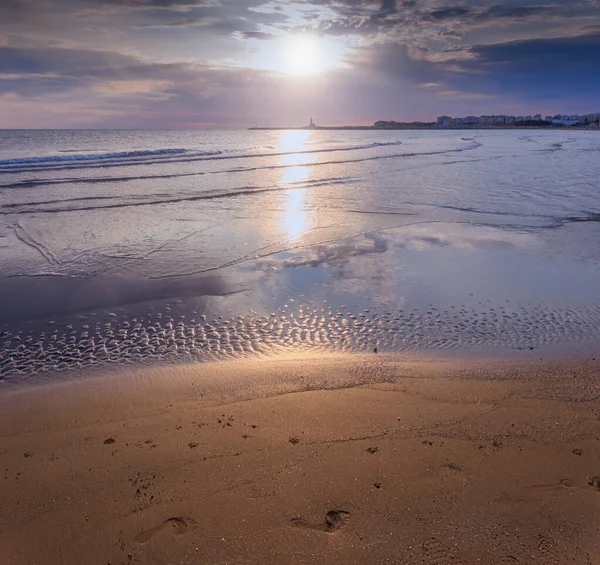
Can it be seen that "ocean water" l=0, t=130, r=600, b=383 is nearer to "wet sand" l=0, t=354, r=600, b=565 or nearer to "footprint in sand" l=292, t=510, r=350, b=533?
"wet sand" l=0, t=354, r=600, b=565

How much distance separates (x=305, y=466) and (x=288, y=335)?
8.52 ft

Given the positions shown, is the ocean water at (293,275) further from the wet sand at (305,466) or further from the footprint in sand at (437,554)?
the footprint in sand at (437,554)

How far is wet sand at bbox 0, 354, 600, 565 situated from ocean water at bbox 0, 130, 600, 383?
0.82 meters

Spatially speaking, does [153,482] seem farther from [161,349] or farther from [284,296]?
[284,296]

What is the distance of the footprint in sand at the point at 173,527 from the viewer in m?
2.92

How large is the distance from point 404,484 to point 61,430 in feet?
10.2

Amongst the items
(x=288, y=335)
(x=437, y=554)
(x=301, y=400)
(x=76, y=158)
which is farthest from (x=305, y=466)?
(x=76, y=158)

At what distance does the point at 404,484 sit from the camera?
3348 mm

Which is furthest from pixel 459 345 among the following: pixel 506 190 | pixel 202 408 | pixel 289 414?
pixel 506 190

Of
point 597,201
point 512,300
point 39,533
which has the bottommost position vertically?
point 39,533

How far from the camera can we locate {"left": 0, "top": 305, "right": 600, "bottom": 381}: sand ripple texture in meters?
5.52

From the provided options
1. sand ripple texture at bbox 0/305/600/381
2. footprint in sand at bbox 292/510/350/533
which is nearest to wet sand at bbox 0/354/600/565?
footprint in sand at bbox 292/510/350/533

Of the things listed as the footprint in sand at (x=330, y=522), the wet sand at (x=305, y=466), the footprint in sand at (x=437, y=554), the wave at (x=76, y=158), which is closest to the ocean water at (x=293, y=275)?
the wet sand at (x=305, y=466)

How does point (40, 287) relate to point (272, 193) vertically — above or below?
below
